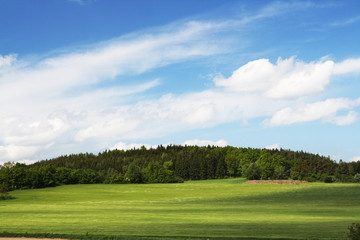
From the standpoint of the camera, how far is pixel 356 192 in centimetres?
7194

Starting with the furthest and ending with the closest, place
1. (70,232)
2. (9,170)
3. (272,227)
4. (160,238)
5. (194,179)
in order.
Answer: (194,179), (9,170), (272,227), (70,232), (160,238)

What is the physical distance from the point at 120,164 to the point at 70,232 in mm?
141986

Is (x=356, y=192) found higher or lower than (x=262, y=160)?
lower

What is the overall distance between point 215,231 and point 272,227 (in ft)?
16.8

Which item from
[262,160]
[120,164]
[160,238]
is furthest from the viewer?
[120,164]

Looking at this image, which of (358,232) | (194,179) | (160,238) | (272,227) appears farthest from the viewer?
(194,179)

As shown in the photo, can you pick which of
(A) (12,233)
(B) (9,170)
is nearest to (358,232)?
(A) (12,233)

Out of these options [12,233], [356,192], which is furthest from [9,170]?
[356,192]

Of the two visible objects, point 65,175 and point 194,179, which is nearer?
point 65,175

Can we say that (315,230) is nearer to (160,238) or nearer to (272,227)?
(272,227)

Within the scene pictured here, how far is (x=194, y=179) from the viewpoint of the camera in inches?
5965

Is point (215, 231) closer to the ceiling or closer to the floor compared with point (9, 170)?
closer to the floor

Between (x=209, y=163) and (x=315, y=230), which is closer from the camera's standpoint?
(x=315, y=230)

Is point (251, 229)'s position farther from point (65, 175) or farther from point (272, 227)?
point (65, 175)
